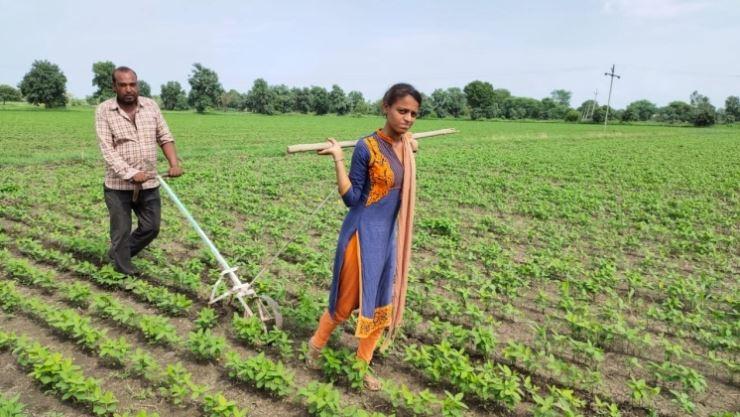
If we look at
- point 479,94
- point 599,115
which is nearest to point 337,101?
point 479,94

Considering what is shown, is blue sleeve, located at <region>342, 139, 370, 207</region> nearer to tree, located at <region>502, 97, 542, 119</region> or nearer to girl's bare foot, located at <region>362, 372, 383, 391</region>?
girl's bare foot, located at <region>362, 372, 383, 391</region>

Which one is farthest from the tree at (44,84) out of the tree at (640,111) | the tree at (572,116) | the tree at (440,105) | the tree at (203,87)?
the tree at (640,111)

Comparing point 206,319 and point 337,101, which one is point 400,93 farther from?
point 337,101

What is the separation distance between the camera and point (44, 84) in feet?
217

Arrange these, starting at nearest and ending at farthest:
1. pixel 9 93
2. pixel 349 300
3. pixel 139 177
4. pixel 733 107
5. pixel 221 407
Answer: pixel 221 407
pixel 349 300
pixel 139 177
pixel 733 107
pixel 9 93

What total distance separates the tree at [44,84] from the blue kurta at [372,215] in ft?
257

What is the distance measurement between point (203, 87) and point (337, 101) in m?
22.9

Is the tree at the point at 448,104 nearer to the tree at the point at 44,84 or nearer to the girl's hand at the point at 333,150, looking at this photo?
the tree at the point at 44,84

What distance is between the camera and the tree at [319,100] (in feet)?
289

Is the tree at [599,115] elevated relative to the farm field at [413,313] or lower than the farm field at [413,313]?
elevated

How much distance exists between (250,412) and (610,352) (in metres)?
2.79

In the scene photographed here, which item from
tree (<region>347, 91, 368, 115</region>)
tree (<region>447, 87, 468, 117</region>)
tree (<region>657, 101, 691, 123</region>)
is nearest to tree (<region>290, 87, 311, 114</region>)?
tree (<region>347, 91, 368, 115</region>)

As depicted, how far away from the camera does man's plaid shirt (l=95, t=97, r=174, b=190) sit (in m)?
4.28

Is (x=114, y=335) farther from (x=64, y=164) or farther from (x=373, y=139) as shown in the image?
(x=64, y=164)
